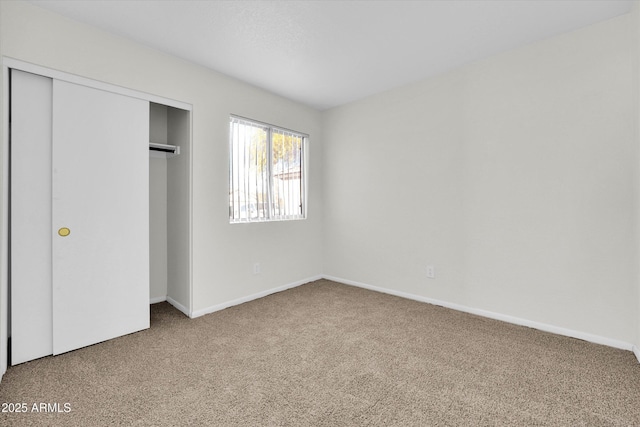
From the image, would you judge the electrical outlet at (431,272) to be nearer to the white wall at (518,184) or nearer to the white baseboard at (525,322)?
the white wall at (518,184)

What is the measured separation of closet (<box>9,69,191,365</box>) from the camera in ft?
6.63

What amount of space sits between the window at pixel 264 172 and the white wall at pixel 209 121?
126mm

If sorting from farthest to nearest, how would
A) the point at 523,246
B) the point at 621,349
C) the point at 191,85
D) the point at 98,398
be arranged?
the point at 191,85 → the point at 523,246 → the point at 621,349 → the point at 98,398

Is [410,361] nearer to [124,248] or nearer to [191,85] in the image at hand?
[124,248]

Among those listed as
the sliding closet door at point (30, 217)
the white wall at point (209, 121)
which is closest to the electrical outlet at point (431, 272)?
the white wall at point (209, 121)

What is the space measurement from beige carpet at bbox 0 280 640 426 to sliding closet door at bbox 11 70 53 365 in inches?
8.5

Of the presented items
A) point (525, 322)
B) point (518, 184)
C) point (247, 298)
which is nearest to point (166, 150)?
point (247, 298)

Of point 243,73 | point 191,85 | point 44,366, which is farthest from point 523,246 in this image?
point 44,366

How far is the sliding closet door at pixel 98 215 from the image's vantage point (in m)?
2.15

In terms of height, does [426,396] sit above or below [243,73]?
below

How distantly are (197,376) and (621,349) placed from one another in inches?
121

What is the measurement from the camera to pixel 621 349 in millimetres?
2188

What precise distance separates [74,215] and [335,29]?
97.9 inches

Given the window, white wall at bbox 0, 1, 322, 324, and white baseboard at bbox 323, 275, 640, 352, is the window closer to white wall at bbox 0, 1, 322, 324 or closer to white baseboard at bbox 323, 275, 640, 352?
white wall at bbox 0, 1, 322, 324
